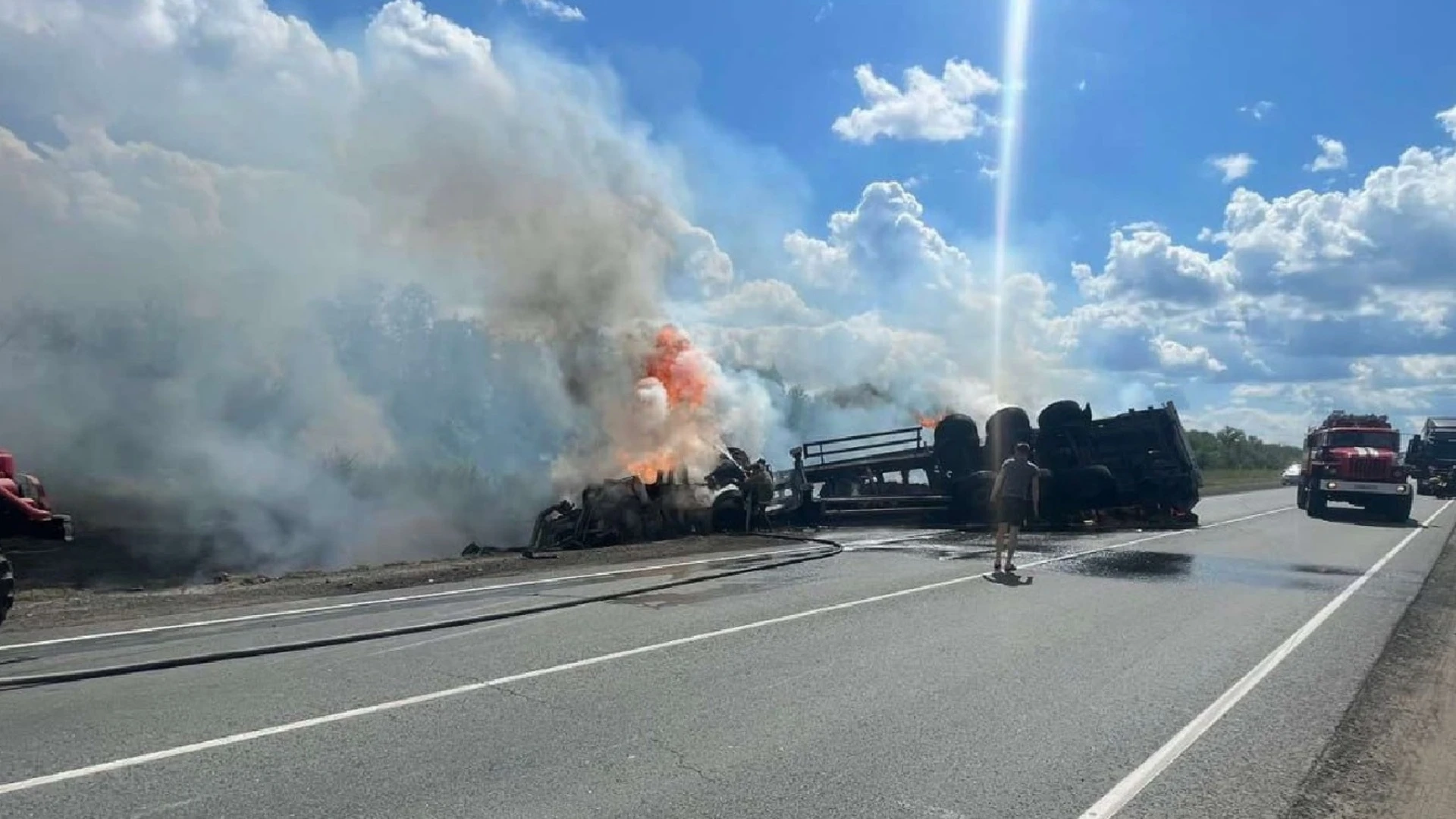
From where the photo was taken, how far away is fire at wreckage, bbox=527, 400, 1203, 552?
67.8 feet

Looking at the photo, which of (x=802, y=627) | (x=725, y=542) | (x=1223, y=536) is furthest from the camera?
(x=1223, y=536)

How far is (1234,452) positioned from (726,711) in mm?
102923

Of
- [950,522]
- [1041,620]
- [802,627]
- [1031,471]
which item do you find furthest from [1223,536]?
Answer: [802,627]

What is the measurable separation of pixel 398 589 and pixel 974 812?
33.2 ft

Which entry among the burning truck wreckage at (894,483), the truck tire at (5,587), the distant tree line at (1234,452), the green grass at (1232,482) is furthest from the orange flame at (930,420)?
the distant tree line at (1234,452)

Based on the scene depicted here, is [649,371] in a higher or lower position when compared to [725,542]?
higher

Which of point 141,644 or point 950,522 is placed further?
point 950,522

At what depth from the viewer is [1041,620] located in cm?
962

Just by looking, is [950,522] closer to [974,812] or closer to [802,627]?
[802,627]

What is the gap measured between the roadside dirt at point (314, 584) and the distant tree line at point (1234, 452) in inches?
2882

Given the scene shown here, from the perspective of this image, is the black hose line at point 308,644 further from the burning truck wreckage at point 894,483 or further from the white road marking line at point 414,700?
the burning truck wreckage at point 894,483

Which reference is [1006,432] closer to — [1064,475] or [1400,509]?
[1064,475]

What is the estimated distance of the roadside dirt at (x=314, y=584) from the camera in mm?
11117

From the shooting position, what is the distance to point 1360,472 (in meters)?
26.2
